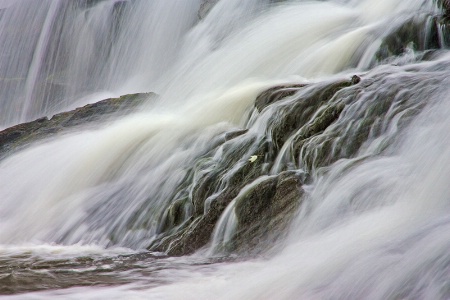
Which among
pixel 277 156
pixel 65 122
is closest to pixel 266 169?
pixel 277 156

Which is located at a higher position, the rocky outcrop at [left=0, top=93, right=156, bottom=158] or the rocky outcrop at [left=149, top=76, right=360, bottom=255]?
the rocky outcrop at [left=0, top=93, right=156, bottom=158]

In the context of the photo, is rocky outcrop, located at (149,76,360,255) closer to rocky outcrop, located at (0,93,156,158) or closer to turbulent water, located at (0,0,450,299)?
turbulent water, located at (0,0,450,299)

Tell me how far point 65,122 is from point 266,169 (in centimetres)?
432

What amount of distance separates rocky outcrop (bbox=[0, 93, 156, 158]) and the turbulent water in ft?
0.88

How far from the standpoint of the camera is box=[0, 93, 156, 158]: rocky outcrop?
962 centimetres

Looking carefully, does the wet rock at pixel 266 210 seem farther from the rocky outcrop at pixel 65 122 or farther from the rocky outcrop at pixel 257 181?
the rocky outcrop at pixel 65 122

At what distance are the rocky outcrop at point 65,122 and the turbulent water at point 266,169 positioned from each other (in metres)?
0.27

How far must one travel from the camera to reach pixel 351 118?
20.6 ft

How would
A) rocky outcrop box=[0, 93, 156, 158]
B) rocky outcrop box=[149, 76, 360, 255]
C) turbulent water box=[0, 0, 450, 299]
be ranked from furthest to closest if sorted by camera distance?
rocky outcrop box=[0, 93, 156, 158] < rocky outcrop box=[149, 76, 360, 255] < turbulent water box=[0, 0, 450, 299]

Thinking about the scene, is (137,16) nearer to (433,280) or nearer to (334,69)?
(334,69)

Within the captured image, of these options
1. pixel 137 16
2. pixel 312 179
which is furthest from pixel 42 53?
pixel 312 179

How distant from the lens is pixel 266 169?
639 cm

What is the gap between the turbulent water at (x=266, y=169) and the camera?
15.0 feet

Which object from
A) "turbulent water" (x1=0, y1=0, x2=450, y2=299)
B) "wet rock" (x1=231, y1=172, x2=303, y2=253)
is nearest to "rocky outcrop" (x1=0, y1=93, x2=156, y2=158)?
"turbulent water" (x1=0, y1=0, x2=450, y2=299)
